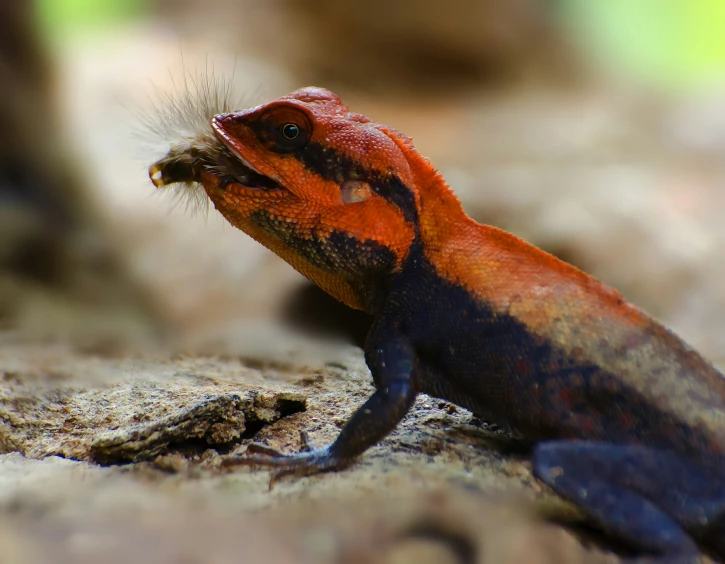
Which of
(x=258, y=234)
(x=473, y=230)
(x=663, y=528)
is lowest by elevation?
(x=663, y=528)

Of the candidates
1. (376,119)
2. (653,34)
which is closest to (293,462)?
(376,119)

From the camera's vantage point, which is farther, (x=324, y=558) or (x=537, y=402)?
(x=537, y=402)

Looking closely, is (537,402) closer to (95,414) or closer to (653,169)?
(95,414)

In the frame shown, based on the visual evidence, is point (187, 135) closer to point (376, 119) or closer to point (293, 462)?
point (293, 462)

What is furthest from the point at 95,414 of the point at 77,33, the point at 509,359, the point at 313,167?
the point at 77,33

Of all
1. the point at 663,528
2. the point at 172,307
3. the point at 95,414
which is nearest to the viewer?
the point at 663,528

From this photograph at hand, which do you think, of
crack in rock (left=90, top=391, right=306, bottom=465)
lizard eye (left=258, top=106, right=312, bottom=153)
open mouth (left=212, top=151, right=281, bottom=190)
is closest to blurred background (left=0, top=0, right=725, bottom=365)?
open mouth (left=212, top=151, right=281, bottom=190)

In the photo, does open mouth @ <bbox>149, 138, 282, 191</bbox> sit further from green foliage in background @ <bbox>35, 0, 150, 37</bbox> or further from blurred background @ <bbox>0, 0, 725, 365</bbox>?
green foliage in background @ <bbox>35, 0, 150, 37</bbox>
